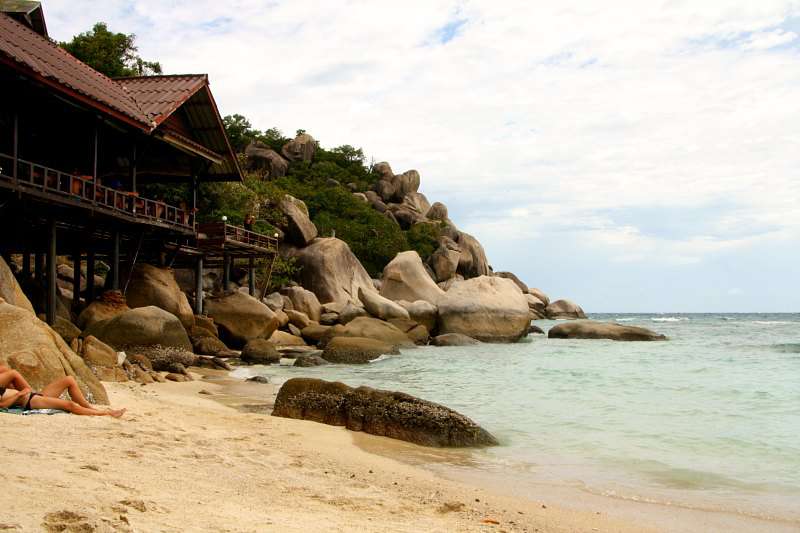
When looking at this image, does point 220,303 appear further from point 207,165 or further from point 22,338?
point 22,338

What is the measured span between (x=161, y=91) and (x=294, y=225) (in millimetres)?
15188

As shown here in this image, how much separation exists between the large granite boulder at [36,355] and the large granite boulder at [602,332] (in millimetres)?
23859

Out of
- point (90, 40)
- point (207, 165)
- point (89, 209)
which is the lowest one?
point (89, 209)

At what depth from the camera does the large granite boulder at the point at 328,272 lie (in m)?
31.9

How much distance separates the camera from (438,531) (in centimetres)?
399

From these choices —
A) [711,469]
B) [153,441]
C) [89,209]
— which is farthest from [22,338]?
[89,209]

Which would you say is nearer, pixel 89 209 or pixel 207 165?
pixel 89 209

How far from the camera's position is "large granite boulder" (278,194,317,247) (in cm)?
3300

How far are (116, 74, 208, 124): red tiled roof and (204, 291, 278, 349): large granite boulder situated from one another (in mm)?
5894

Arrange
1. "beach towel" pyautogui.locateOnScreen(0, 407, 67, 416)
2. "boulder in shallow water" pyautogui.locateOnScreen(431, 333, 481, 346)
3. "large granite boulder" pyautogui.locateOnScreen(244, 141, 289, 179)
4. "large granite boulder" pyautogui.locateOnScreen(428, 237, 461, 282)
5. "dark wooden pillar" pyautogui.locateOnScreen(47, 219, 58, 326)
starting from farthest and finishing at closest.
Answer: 1. "large granite boulder" pyautogui.locateOnScreen(244, 141, 289, 179)
2. "large granite boulder" pyautogui.locateOnScreen(428, 237, 461, 282)
3. "boulder in shallow water" pyautogui.locateOnScreen(431, 333, 481, 346)
4. "dark wooden pillar" pyautogui.locateOnScreen(47, 219, 58, 326)
5. "beach towel" pyautogui.locateOnScreen(0, 407, 67, 416)

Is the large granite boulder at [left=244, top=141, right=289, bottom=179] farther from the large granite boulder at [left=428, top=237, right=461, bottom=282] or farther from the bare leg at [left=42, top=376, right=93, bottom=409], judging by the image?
the bare leg at [left=42, top=376, right=93, bottom=409]

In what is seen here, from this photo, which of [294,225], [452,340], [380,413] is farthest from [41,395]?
[294,225]

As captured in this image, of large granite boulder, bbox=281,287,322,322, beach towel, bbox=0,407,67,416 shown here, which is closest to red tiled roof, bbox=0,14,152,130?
beach towel, bbox=0,407,67,416

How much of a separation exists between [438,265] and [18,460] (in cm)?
4283
